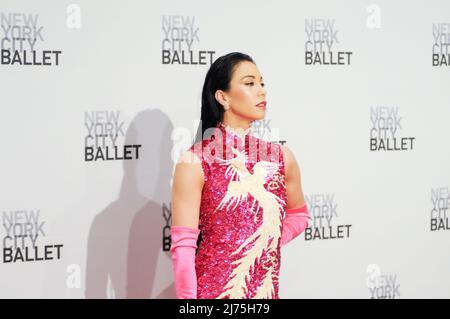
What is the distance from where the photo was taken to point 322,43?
3.21 metres

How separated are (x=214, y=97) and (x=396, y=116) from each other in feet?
4.30

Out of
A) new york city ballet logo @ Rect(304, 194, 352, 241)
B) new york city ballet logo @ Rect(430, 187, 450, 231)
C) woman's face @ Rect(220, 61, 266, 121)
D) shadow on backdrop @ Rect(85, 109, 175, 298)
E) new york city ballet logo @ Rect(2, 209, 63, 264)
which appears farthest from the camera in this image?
new york city ballet logo @ Rect(430, 187, 450, 231)

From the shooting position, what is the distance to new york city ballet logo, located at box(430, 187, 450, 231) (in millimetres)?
3508

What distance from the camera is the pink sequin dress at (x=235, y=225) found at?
7.50 ft

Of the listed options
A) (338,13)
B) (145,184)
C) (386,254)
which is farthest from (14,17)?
(386,254)

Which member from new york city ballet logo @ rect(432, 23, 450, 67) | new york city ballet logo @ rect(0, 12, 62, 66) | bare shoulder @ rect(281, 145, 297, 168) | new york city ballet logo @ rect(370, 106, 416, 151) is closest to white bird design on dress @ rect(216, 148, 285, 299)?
bare shoulder @ rect(281, 145, 297, 168)

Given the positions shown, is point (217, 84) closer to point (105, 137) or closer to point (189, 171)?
point (189, 171)

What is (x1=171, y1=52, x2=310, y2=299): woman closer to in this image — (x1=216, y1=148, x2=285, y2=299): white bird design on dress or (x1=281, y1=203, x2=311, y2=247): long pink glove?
(x1=216, y1=148, x2=285, y2=299): white bird design on dress

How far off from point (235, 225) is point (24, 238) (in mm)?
923

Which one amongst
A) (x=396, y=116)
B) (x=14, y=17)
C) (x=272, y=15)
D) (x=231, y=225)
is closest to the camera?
(x=231, y=225)

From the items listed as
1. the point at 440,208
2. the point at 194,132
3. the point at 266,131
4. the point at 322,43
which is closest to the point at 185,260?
the point at 194,132
